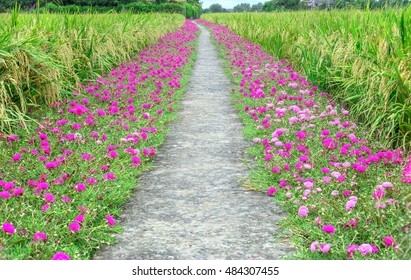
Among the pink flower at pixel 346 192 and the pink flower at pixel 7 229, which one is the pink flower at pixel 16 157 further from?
the pink flower at pixel 346 192

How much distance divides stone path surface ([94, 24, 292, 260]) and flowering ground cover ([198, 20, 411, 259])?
0.20 m

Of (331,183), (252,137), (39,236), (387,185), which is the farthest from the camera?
(252,137)

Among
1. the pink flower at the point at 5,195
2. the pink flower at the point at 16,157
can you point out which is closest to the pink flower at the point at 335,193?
the pink flower at the point at 5,195

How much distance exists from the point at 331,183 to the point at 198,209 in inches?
46.2

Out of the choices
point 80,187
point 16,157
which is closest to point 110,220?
point 80,187

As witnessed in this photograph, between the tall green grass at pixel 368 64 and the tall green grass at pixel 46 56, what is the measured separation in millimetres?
4123

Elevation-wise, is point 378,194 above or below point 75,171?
above

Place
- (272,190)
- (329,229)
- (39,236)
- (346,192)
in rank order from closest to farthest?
1. (39,236)
2. (329,229)
3. (346,192)
4. (272,190)

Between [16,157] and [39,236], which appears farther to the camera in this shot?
[16,157]

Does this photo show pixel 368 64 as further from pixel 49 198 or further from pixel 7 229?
pixel 7 229

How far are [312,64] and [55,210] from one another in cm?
610

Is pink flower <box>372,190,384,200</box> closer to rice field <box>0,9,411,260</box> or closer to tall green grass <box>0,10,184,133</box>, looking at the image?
rice field <box>0,9,411,260</box>

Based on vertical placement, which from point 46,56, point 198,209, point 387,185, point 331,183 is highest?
point 46,56

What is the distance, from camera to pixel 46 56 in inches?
243
